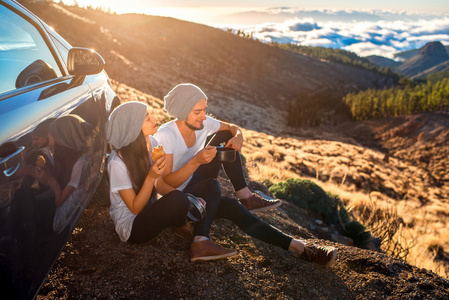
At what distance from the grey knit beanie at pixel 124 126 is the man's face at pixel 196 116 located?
2.19 ft

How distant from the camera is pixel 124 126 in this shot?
6.98 feet

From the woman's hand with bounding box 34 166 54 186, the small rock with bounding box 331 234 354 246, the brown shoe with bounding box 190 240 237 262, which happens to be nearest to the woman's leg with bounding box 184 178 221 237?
the brown shoe with bounding box 190 240 237 262

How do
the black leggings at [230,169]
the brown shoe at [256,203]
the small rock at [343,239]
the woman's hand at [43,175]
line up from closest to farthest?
the woman's hand at [43,175] < the black leggings at [230,169] < the brown shoe at [256,203] < the small rock at [343,239]

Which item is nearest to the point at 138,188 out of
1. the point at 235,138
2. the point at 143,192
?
the point at 143,192

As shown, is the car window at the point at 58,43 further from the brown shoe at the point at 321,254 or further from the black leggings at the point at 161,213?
the brown shoe at the point at 321,254

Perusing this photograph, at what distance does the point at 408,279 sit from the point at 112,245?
244cm

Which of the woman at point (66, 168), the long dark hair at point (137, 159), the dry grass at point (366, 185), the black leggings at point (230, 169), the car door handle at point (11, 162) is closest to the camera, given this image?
the car door handle at point (11, 162)

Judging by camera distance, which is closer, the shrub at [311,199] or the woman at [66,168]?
the woman at [66,168]

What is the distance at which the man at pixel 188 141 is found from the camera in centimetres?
253

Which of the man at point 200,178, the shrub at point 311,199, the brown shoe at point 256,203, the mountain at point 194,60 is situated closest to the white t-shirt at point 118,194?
the man at point 200,178

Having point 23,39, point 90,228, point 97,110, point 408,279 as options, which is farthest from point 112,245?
point 408,279

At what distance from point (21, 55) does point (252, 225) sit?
7.13ft

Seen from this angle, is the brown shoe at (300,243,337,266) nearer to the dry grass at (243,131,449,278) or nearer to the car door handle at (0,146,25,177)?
the car door handle at (0,146,25,177)

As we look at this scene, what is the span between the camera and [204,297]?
2.11m
